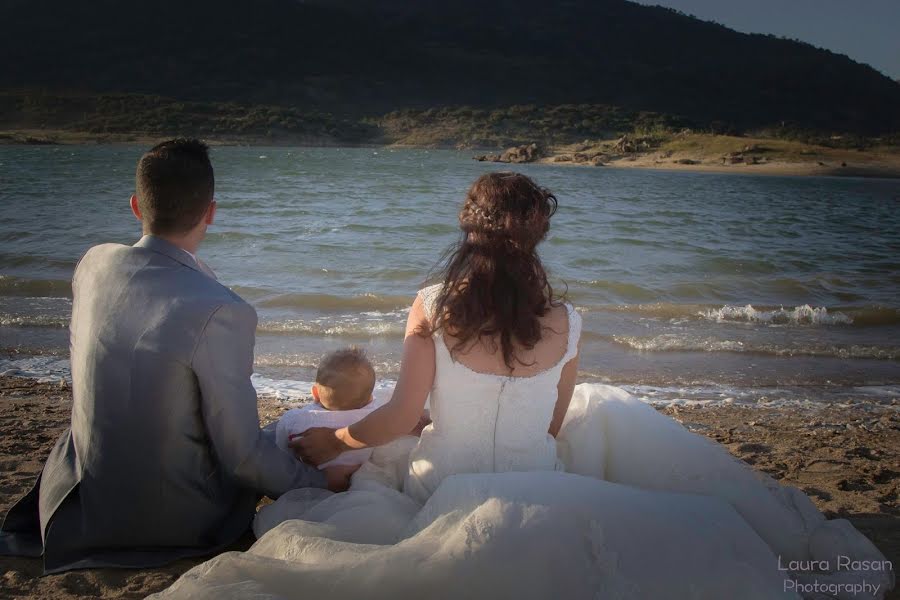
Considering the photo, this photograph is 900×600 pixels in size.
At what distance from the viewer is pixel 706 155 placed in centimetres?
4822

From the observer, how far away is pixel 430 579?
202 centimetres

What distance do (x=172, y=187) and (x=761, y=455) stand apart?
3.32m

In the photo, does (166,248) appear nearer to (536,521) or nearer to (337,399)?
(337,399)

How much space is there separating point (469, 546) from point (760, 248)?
12263 millimetres

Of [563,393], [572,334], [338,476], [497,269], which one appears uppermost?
[497,269]

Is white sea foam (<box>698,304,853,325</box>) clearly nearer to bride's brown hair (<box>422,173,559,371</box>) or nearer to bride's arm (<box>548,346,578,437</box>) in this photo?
bride's arm (<box>548,346,578,437</box>)

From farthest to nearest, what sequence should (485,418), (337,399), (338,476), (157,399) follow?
(337,399)
(338,476)
(485,418)
(157,399)

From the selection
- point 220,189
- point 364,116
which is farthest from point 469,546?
point 364,116

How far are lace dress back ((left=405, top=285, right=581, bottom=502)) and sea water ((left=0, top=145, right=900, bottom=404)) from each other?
517 millimetres

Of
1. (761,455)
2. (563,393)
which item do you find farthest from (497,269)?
(761,455)

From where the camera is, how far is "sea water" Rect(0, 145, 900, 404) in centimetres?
614

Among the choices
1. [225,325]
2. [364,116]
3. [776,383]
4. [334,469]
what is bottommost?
[776,383]

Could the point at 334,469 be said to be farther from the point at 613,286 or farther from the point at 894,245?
the point at 894,245

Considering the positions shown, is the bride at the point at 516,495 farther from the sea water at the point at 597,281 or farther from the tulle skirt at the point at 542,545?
the sea water at the point at 597,281
